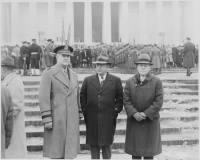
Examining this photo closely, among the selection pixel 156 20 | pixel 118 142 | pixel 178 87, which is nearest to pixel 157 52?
pixel 178 87

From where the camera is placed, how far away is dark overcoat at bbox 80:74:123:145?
16.9 feet

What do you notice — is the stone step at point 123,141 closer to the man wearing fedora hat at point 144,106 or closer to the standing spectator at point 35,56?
the man wearing fedora hat at point 144,106

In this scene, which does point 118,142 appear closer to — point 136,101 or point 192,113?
point 136,101

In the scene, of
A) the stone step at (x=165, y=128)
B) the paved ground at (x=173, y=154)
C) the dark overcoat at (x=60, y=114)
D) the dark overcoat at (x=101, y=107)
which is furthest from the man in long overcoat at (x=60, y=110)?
the stone step at (x=165, y=128)

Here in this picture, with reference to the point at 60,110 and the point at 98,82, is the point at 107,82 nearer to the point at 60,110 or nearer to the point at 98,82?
the point at 98,82

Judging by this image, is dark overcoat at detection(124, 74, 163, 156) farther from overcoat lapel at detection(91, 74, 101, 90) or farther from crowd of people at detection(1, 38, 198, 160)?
overcoat lapel at detection(91, 74, 101, 90)

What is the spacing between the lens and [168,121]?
25.4 feet

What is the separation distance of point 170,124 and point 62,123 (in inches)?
140

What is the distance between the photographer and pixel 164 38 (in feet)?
83.1

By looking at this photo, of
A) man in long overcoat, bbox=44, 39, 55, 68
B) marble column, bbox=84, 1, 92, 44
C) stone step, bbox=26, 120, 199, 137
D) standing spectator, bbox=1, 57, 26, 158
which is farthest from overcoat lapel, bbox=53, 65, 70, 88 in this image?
marble column, bbox=84, 1, 92, 44

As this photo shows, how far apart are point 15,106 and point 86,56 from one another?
12669 mm

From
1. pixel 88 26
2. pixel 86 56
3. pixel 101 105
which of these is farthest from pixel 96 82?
pixel 88 26

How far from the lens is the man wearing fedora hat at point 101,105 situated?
5.14 metres

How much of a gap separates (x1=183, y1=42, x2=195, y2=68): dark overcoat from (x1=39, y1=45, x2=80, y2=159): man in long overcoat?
926cm
